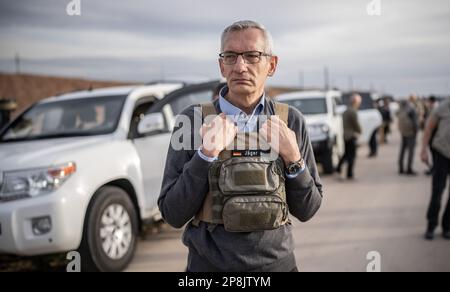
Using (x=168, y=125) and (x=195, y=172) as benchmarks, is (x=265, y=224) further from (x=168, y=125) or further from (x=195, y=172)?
(x=168, y=125)

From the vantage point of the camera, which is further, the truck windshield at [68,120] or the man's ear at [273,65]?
the truck windshield at [68,120]

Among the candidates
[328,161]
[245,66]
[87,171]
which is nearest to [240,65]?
[245,66]

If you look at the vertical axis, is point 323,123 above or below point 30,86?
below

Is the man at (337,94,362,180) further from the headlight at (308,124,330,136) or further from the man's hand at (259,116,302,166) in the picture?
the man's hand at (259,116,302,166)

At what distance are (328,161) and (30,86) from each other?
24.9 meters

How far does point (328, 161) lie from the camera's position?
894cm

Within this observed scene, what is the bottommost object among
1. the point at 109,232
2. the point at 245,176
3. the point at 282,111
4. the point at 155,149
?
the point at 109,232

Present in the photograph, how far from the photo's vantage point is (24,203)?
10.8 feet

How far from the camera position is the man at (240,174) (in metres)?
1.56

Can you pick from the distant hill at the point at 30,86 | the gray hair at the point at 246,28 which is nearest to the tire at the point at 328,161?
the gray hair at the point at 246,28

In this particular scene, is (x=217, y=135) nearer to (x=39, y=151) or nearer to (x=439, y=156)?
(x=39, y=151)

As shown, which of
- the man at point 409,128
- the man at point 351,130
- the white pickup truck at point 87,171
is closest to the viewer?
the white pickup truck at point 87,171

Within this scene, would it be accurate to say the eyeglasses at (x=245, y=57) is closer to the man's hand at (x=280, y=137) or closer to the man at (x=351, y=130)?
the man's hand at (x=280, y=137)
